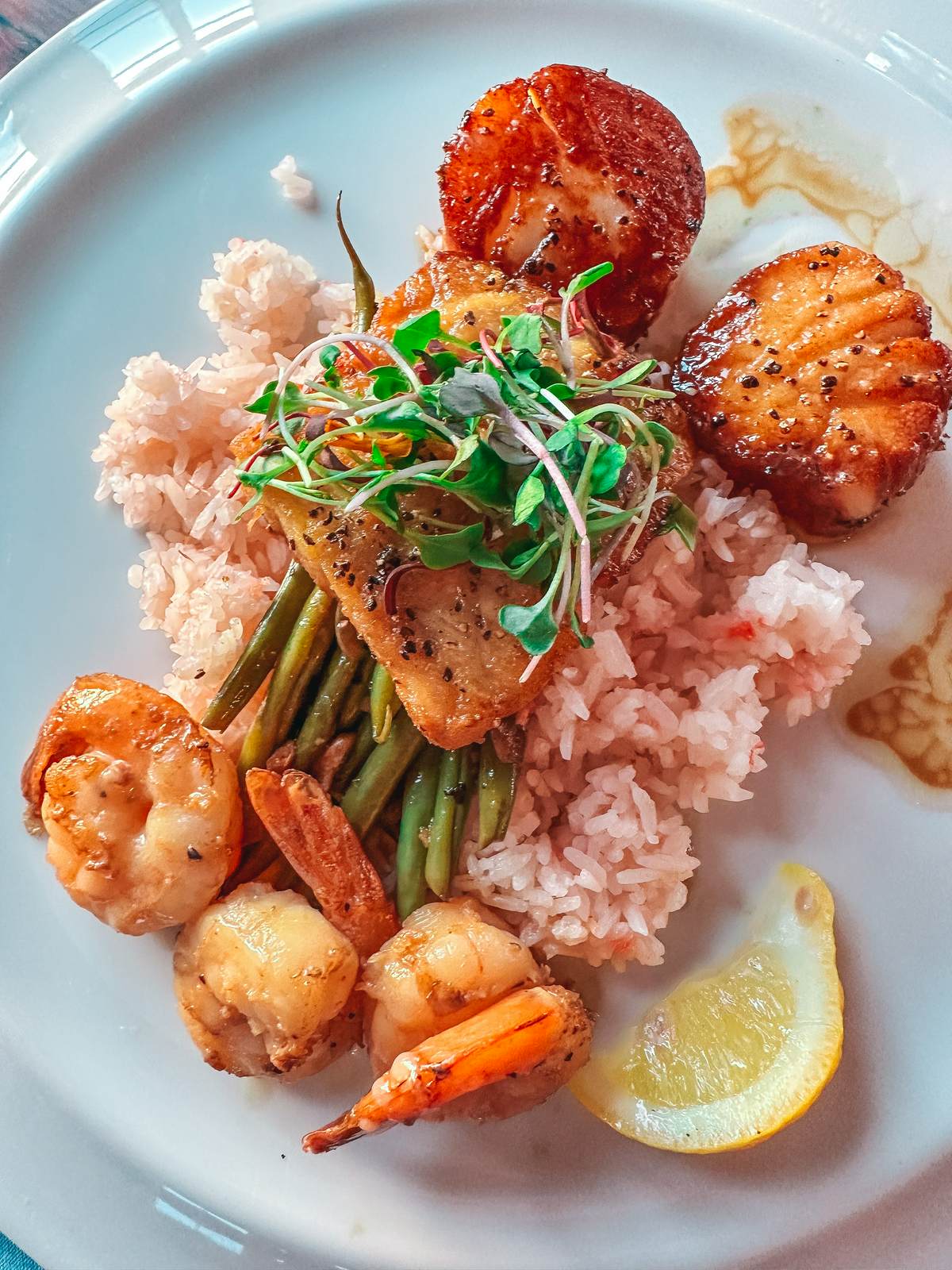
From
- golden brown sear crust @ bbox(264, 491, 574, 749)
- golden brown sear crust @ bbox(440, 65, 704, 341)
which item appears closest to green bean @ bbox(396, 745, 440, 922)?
golden brown sear crust @ bbox(264, 491, 574, 749)

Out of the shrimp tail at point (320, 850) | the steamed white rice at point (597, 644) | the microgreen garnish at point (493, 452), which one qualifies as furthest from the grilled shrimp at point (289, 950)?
the microgreen garnish at point (493, 452)

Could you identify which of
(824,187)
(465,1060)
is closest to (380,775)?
(465,1060)

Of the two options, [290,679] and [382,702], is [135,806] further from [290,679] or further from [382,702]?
[382,702]

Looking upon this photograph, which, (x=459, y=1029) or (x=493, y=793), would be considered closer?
(x=459, y=1029)

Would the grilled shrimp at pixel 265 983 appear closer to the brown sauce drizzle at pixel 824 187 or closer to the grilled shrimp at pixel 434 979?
the grilled shrimp at pixel 434 979

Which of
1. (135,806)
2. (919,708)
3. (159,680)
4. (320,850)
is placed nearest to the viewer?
(135,806)

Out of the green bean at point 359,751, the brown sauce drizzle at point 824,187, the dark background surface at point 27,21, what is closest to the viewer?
the green bean at point 359,751
